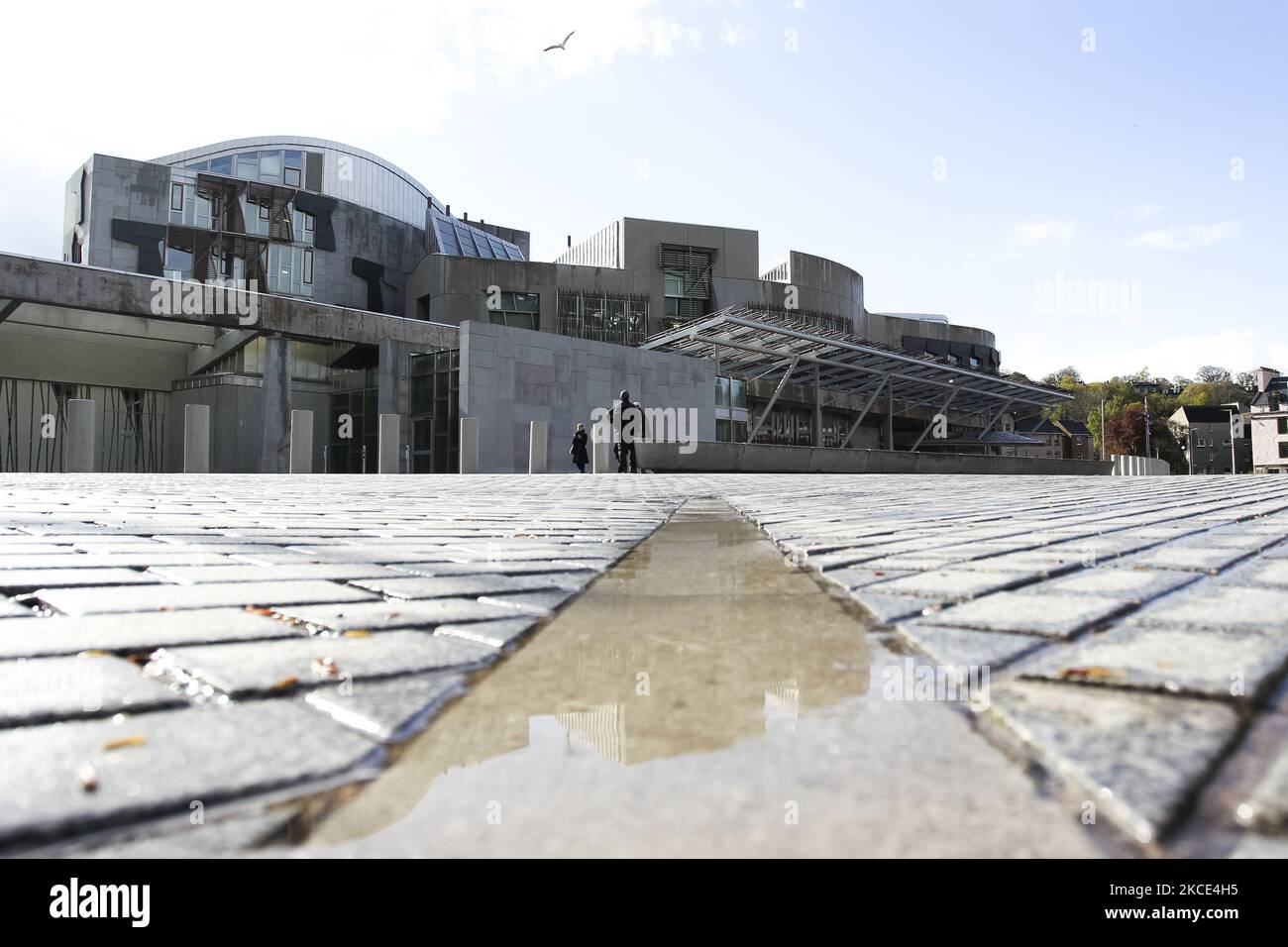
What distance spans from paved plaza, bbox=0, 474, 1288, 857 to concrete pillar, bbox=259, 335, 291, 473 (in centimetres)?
2560

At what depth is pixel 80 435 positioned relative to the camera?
1864 cm

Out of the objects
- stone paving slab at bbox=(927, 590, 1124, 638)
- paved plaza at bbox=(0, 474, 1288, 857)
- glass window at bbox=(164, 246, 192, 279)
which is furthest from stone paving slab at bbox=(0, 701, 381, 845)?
glass window at bbox=(164, 246, 192, 279)

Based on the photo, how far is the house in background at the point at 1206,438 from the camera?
87.3 m

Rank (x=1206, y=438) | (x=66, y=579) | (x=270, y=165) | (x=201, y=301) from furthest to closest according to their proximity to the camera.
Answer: (x=1206, y=438), (x=270, y=165), (x=201, y=301), (x=66, y=579)

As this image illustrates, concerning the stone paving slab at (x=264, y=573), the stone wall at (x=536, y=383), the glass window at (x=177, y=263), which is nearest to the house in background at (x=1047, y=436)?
the stone wall at (x=536, y=383)

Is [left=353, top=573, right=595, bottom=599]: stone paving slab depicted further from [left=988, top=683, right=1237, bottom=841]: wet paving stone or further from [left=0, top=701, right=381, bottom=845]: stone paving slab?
[left=988, top=683, right=1237, bottom=841]: wet paving stone

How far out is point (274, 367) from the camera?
88.7 ft

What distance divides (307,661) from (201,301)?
28174 millimetres

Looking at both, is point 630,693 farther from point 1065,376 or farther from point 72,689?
point 1065,376

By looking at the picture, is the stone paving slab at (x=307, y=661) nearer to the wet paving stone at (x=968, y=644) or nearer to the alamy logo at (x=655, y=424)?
the wet paving stone at (x=968, y=644)

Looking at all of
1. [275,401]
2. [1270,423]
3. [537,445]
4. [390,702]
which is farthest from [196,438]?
[1270,423]

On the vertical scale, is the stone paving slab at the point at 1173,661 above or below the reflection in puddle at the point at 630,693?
above

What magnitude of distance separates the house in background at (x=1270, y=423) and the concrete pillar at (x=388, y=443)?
251 feet
